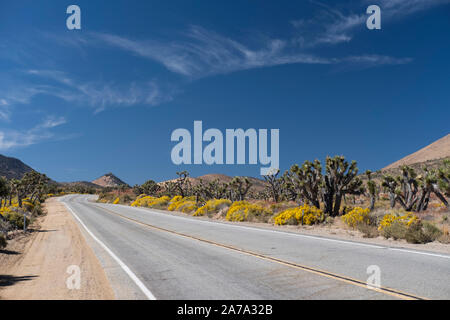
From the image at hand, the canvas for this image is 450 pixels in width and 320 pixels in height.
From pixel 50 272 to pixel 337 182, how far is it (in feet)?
60.8

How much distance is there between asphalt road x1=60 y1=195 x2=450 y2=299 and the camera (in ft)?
19.4

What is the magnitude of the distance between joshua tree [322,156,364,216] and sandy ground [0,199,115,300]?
15.9m

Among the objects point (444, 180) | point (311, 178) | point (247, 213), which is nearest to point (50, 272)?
point (247, 213)

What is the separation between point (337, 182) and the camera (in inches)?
879

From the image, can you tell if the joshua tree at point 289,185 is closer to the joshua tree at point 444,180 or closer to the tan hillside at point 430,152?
the joshua tree at point 444,180

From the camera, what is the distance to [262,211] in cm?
2372

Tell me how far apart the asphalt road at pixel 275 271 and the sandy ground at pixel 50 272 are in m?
0.42

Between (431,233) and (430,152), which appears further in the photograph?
(430,152)

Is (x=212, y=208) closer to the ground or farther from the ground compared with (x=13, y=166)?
closer to the ground

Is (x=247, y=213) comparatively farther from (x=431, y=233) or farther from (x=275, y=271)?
(x=275, y=271)

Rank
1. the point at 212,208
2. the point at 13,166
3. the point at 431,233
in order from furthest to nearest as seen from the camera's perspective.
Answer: the point at 13,166
the point at 212,208
the point at 431,233
